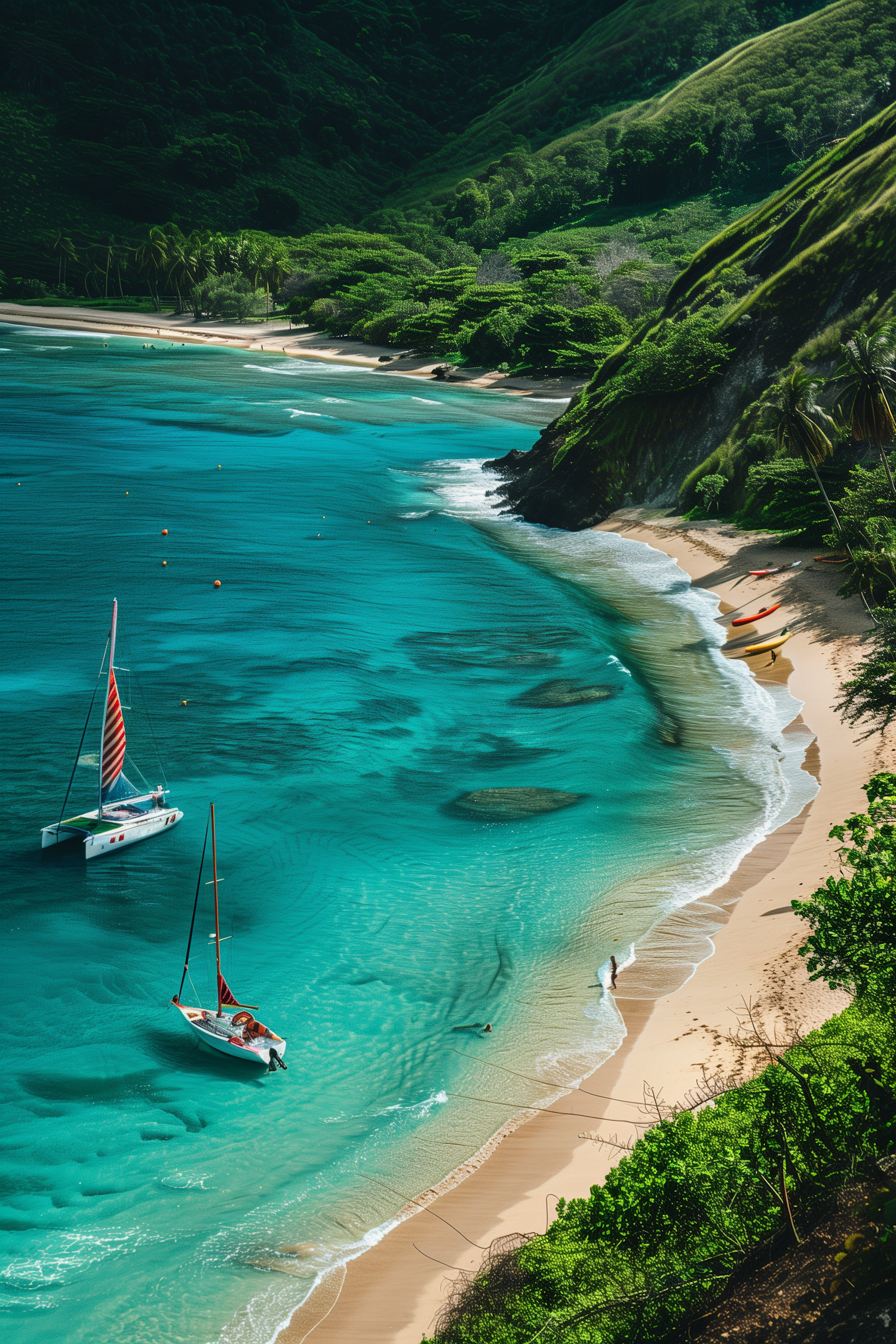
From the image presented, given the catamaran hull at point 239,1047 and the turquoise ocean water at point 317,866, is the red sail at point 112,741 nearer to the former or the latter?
→ the turquoise ocean water at point 317,866

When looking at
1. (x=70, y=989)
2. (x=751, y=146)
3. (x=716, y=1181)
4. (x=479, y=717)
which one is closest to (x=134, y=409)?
(x=479, y=717)

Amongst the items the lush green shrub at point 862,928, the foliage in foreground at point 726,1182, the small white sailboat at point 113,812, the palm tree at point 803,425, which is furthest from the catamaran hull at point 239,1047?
the palm tree at point 803,425

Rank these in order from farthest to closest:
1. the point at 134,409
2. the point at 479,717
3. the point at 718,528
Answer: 1. the point at 134,409
2. the point at 718,528
3. the point at 479,717

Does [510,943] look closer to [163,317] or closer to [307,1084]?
[307,1084]

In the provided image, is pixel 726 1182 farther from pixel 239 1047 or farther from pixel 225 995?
pixel 225 995

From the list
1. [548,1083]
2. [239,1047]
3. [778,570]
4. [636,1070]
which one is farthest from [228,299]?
[636,1070]
